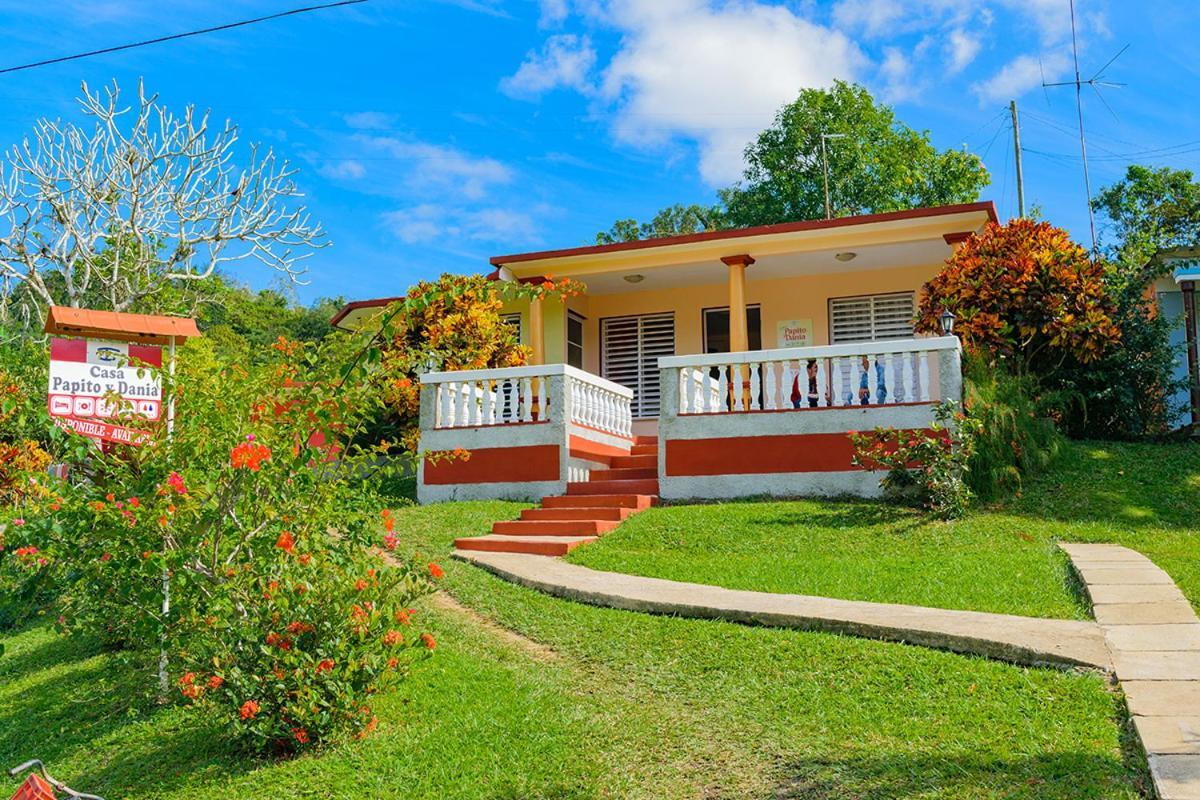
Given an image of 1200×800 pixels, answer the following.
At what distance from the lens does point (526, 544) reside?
10742 millimetres

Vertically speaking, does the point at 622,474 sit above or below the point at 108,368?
below

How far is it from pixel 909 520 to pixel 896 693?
4.79 metres

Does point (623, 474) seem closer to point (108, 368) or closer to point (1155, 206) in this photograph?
point (108, 368)

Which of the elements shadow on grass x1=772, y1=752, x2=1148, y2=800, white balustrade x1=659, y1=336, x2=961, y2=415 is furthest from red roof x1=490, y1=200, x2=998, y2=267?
shadow on grass x1=772, y1=752, x2=1148, y2=800

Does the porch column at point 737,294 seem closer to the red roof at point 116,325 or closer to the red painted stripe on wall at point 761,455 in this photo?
the red painted stripe on wall at point 761,455

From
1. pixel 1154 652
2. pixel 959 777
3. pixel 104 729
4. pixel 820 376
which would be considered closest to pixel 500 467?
pixel 820 376

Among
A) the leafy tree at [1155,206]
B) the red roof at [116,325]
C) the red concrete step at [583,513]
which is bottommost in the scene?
the red concrete step at [583,513]

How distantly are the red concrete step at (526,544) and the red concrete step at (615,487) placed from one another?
6.23ft

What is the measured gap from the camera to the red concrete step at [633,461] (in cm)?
1407

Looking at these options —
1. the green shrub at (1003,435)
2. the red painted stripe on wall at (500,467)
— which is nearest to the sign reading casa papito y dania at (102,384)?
the red painted stripe on wall at (500,467)

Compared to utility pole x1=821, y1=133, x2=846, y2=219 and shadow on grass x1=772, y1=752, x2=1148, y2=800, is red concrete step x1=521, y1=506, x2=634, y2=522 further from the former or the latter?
utility pole x1=821, y1=133, x2=846, y2=219

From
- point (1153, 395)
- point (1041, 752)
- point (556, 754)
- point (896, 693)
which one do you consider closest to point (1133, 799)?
point (1041, 752)

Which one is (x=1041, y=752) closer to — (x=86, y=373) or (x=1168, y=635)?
(x=1168, y=635)

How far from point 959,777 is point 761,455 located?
24.5ft
